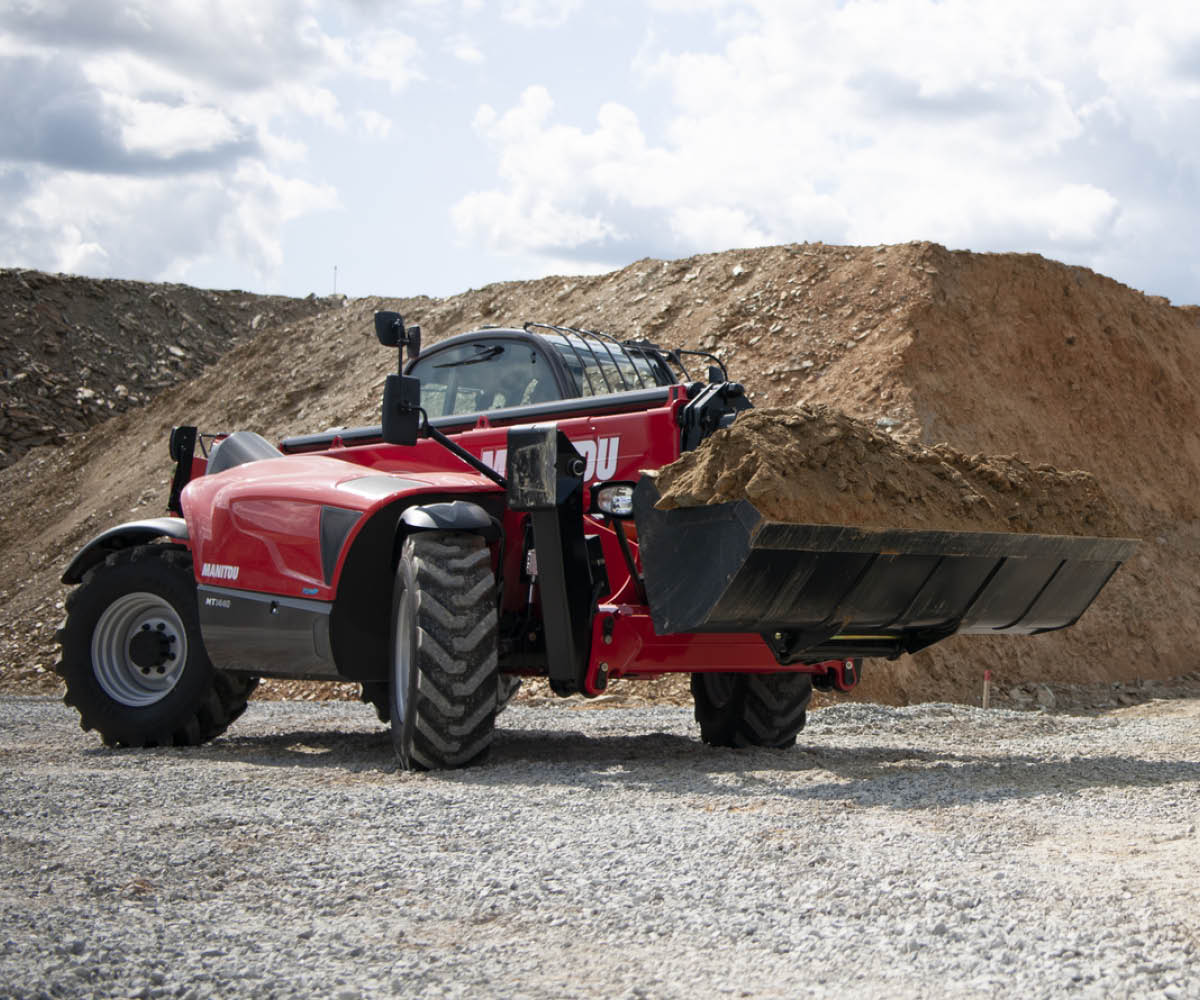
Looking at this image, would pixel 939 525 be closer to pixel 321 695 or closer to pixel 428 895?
pixel 428 895

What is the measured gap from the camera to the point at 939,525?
6578 mm

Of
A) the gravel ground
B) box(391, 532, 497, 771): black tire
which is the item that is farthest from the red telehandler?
the gravel ground

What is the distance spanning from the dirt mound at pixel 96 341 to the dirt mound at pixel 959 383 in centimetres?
674

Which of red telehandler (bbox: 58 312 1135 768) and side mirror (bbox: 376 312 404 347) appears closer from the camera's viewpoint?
red telehandler (bbox: 58 312 1135 768)

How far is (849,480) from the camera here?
6.28 meters

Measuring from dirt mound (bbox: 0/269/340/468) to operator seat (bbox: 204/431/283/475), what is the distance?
83.1 feet

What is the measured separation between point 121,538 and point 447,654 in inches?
132

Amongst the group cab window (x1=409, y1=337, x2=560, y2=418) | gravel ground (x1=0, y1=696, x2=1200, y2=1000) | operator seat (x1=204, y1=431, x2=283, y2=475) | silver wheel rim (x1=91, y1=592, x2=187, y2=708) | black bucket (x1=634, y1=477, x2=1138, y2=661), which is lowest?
gravel ground (x1=0, y1=696, x2=1200, y2=1000)

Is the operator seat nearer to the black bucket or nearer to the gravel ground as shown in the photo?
the gravel ground

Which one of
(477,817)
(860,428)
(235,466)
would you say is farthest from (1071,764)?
(235,466)

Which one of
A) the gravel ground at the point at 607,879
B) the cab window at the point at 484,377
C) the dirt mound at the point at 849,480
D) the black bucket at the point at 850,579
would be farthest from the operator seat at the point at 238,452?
the dirt mound at the point at 849,480

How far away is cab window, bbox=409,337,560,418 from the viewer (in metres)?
8.36

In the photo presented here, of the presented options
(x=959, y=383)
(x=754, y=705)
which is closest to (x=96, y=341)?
(x=959, y=383)

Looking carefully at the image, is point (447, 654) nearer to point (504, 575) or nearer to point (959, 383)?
point (504, 575)
